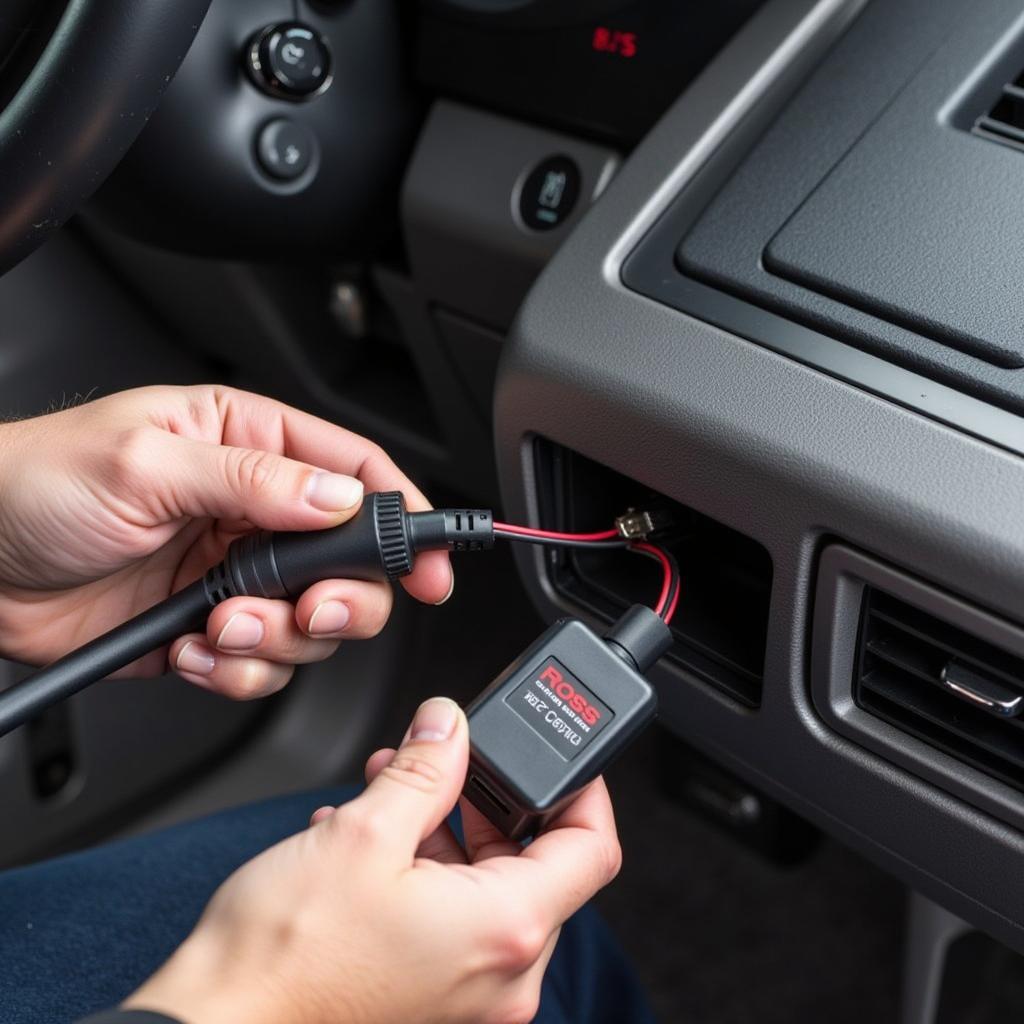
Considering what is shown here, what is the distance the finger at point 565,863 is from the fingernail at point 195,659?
20cm

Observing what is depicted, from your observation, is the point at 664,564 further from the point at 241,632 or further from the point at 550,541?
the point at 241,632

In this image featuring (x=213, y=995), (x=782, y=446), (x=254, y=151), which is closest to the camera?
(x=213, y=995)

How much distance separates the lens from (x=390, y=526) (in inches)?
23.2

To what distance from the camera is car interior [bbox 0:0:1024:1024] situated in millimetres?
566

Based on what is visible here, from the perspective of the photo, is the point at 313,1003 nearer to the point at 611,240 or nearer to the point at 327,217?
the point at 611,240

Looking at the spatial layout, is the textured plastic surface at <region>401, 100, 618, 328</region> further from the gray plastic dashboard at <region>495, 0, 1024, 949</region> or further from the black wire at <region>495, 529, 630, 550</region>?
the black wire at <region>495, 529, 630, 550</region>

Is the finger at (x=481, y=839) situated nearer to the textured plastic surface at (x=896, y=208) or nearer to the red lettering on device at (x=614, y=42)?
the textured plastic surface at (x=896, y=208)

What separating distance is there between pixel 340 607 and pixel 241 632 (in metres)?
0.05

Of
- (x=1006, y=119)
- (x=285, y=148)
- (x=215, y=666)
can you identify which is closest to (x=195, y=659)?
(x=215, y=666)

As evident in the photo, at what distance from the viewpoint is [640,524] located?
0.65m

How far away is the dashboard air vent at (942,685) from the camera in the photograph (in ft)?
1.84

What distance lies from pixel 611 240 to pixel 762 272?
3.4 inches

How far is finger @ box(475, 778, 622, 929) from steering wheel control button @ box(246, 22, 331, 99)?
1.53ft

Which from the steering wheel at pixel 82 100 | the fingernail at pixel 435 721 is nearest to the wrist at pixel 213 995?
the fingernail at pixel 435 721
